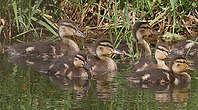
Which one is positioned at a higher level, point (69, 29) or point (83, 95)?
point (69, 29)

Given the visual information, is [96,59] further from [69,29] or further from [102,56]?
[69,29]

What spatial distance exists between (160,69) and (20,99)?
5.10ft

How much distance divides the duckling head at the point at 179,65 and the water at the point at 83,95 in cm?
15

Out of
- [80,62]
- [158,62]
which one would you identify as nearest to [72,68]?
[80,62]

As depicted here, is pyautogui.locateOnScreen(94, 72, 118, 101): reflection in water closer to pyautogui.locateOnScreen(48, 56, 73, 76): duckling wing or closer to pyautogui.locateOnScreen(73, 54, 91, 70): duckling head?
pyautogui.locateOnScreen(73, 54, 91, 70): duckling head

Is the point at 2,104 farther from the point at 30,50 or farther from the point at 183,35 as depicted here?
the point at 183,35

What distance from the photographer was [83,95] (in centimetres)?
512

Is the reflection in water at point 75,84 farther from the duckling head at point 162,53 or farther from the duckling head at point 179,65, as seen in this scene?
the duckling head at point 162,53

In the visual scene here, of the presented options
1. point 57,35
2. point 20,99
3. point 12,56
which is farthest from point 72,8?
point 20,99

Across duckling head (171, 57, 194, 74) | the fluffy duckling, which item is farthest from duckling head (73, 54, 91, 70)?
the fluffy duckling

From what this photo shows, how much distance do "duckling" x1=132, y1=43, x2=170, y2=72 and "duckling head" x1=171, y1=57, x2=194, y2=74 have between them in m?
0.29

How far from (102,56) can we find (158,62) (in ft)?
2.43

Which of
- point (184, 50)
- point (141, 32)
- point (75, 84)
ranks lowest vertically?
point (75, 84)

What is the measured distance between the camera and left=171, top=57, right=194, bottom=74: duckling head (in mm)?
5965
